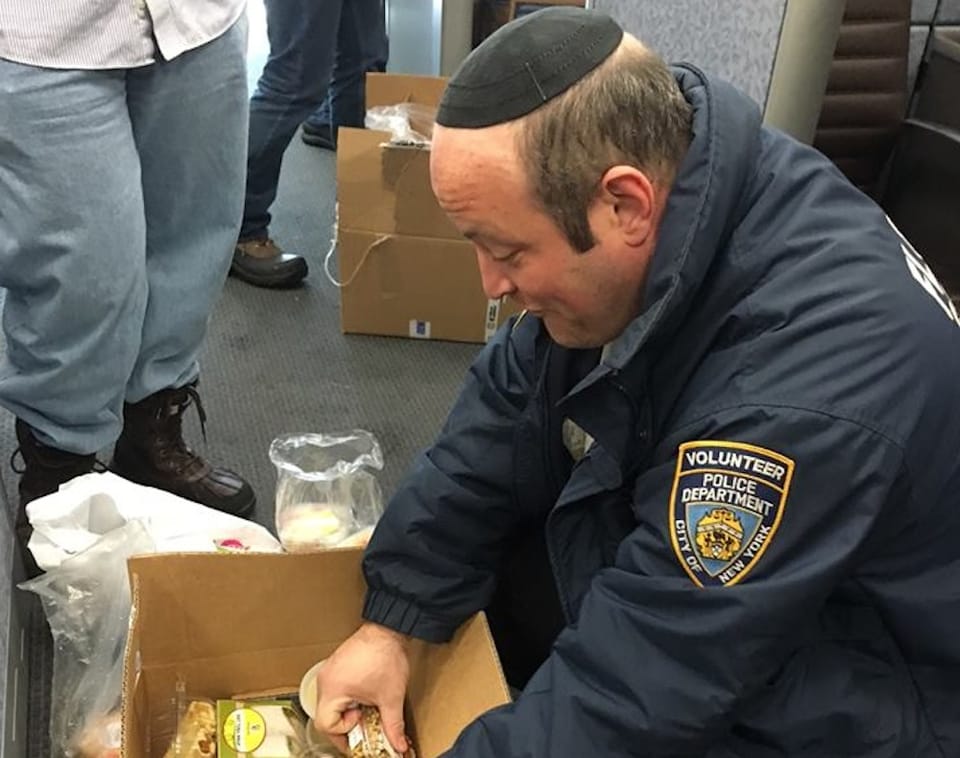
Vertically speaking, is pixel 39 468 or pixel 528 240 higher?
pixel 528 240

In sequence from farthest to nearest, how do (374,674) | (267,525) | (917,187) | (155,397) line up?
(917,187) < (267,525) < (155,397) < (374,674)

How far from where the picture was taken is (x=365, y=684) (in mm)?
1082

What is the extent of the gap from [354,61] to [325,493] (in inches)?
61.6

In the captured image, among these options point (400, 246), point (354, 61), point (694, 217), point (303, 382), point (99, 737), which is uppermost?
point (694, 217)

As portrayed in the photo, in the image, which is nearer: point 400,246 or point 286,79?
point 400,246

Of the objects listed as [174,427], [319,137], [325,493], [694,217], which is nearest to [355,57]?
[319,137]

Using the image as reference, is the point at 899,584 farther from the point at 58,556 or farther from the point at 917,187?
the point at 917,187

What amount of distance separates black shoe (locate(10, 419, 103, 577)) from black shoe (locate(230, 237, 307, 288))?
94cm

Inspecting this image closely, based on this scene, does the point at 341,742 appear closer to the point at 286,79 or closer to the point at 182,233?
the point at 182,233

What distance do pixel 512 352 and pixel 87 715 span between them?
62cm

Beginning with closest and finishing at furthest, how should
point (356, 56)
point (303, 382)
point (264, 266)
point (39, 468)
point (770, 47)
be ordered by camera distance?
point (770, 47), point (39, 468), point (303, 382), point (264, 266), point (356, 56)

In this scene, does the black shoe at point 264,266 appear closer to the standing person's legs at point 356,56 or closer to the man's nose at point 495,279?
the standing person's legs at point 356,56

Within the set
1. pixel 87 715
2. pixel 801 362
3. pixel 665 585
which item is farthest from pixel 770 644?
pixel 87 715

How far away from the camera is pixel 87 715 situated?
1.17 m
